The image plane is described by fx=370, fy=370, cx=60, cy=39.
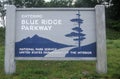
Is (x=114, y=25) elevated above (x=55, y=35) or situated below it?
below

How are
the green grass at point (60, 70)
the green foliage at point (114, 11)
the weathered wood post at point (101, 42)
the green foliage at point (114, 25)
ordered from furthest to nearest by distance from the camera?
1. the green foliage at point (114, 11)
2. the green foliage at point (114, 25)
3. the weathered wood post at point (101, 42)
4. the green grass at point (60, 70)

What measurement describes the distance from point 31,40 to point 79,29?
1323 millimetres

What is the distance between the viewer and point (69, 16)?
32.9 feet

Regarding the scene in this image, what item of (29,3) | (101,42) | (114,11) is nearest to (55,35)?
(101,42)

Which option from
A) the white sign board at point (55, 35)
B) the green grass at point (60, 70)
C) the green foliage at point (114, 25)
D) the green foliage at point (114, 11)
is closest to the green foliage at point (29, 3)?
the green foliage at point (114, 11)

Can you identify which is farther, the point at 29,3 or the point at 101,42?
the point at 29,3

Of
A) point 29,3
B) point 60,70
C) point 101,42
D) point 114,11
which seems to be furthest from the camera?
point 29,3

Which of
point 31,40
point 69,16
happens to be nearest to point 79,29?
point 69,16

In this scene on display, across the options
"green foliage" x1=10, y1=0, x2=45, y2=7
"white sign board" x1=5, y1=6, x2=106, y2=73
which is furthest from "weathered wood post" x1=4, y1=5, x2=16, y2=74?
"green foliage" x1=10, y1=0, x2=45, y2=7

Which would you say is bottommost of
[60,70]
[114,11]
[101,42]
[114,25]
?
[114,25]

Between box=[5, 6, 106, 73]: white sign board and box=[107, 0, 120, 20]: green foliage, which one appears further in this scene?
box=[107, 0, 120, 20]: green foliage

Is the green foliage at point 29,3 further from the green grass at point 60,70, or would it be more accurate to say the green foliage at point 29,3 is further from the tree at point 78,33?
the tree at point 78,33

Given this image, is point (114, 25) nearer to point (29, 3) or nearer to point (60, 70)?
point (29, 3)

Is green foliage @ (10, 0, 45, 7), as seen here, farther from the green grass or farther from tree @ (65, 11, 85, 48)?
tree @ (65, 11, 85, 48)
